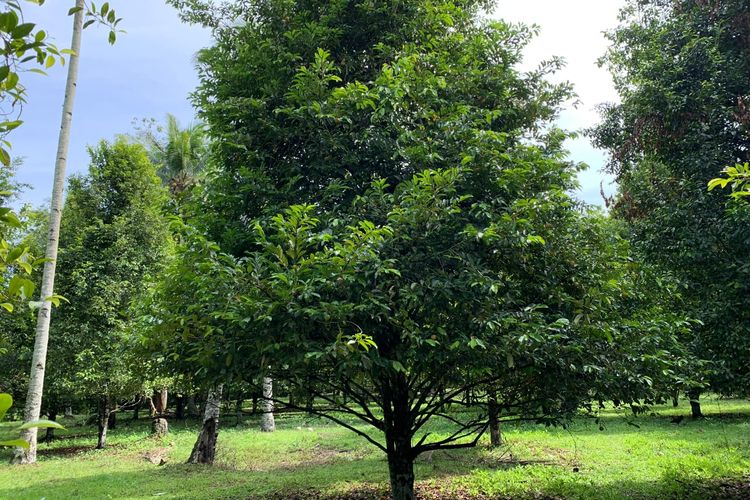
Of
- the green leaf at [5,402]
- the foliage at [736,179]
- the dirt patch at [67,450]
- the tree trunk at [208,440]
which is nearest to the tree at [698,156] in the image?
the foliage at [736,179]

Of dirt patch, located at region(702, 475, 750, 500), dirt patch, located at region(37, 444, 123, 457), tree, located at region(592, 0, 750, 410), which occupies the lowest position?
dirt patch, located at region(37, 444, 123, 457)

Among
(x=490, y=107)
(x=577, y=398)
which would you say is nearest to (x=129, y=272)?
(x=490, y=107)

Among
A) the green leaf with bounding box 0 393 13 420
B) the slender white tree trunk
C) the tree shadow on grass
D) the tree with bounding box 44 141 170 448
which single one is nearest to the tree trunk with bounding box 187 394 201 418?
the tree with bounding box 44 141 170 448

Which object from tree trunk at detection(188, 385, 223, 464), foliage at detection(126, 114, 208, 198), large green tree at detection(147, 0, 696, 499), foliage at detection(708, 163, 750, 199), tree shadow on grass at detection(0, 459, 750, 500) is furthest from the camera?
foliage at detection(126, 114, 208, 198)

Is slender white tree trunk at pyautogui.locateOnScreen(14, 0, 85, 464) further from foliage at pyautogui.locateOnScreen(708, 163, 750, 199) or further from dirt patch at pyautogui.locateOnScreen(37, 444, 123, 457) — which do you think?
foliage at pyautogui.locateOnScreen(708, 163, 750, 199)

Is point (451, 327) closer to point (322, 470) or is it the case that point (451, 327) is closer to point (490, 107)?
point (490, 107)

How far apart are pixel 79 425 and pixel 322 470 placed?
2018 centimetres

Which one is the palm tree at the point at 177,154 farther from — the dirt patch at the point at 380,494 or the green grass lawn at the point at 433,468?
the dirt patch at the point at 380,494

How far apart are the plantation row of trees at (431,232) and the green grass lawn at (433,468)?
1.55m

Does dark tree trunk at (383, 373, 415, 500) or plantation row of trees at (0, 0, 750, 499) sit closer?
plantation row of trees at (0, 0, 750, 499)

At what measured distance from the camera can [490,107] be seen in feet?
19.1

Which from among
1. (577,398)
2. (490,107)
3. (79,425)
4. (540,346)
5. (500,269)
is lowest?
(79,425)

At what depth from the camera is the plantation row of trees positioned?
3898 millimetres

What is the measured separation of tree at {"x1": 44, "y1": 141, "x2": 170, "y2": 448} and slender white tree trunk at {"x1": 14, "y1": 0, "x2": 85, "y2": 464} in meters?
1.81
